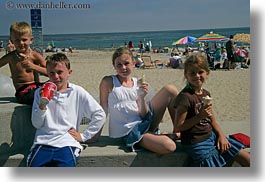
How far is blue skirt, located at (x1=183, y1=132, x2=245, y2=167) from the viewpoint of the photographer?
3156 millimetres

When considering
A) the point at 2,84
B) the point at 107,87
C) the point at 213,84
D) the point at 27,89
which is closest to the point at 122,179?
the point at 107,87

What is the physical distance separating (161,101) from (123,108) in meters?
0.34

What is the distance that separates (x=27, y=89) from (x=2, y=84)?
0.64 meters

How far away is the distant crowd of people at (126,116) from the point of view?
10.4 ft

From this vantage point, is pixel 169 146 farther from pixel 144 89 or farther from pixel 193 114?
pixel 144 89

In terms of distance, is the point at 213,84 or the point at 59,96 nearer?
the point at 59,96

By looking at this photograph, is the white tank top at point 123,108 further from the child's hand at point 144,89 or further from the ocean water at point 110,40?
the ocean water at point 110,40

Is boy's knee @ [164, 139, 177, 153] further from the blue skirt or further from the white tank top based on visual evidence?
the white tank top

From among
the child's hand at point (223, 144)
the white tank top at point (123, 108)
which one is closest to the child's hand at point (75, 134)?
the white tank top at point (123, 108)

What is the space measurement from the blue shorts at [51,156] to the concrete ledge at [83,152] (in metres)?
0.15

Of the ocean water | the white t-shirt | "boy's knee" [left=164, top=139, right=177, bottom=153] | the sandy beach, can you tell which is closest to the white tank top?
the white t-shirt

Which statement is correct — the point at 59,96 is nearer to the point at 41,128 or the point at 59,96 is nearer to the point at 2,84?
the point at 41,128

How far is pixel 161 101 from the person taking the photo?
3.46 meters

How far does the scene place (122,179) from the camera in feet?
10.9
